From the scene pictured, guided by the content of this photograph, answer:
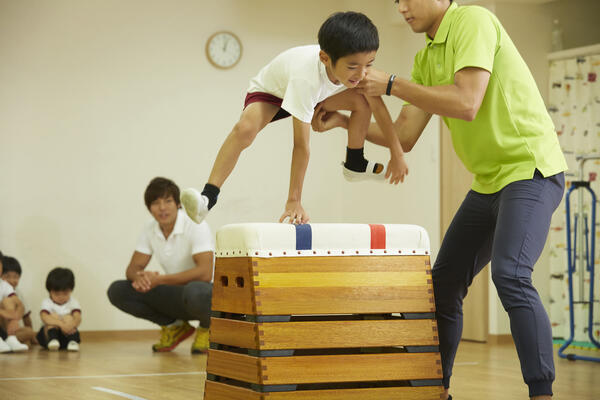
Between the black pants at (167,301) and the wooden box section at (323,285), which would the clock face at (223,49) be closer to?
the black pants at (167,301)

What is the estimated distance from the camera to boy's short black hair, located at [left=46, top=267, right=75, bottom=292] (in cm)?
536

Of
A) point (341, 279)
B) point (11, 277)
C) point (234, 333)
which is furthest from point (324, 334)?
point (11, 277)

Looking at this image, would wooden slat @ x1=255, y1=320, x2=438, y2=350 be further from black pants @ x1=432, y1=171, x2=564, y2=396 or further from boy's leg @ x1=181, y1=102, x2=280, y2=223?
boy's leg @ x1=181, y1=102, x2=280, y2=223

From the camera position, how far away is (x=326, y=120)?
3062 mm

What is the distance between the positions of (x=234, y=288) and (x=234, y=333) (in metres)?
0.14

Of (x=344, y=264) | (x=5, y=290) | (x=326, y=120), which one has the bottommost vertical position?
(x=5, y=290)

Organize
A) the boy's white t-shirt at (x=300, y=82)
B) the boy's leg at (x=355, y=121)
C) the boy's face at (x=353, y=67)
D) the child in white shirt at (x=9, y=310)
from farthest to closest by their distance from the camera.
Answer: the child in white shirt at (x=9, y=310) < the boy's leg at (x=355, y=121) < the boy's white t-shirt at (x=300, y=82) < the boy's face at (x=353, y=67)

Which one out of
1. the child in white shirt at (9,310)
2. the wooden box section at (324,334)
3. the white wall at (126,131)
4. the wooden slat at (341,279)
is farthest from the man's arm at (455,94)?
the white wall at (126,131)

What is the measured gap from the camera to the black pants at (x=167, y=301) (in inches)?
187

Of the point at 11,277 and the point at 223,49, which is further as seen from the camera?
the point at 223,49

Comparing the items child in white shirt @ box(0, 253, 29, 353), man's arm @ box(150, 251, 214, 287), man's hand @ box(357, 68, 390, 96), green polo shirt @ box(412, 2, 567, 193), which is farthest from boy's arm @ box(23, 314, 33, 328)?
green polo shirt @ box(412, 2, 567, 193)

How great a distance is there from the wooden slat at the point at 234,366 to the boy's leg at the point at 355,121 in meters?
0.90

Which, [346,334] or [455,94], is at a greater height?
[455,94]

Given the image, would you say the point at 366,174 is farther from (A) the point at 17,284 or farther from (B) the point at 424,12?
(A) the point at 17,284
